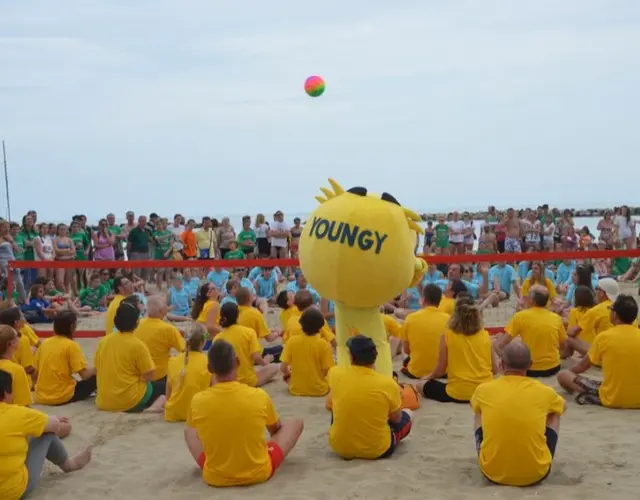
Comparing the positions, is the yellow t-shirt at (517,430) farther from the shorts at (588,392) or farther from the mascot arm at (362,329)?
the shorts at (588,392)

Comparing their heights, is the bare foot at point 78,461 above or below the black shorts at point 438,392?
below

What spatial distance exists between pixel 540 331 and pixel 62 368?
4845mm

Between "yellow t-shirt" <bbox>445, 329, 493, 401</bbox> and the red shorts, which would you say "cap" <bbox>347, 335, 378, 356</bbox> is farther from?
"yellow t-shirt" <bbox>445, 329, 493, 401</bbox>

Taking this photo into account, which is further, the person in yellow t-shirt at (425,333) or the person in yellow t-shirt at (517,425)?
the person in yellow t-shirt at (425,333)

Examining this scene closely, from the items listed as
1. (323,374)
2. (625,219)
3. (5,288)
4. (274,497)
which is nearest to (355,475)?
(274,497)

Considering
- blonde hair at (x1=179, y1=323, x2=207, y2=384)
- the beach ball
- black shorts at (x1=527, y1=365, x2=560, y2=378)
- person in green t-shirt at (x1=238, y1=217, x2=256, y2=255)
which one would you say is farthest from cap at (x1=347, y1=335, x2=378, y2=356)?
person in green t-shirt at (x1=238, y1=217, x2=256, y2=255)

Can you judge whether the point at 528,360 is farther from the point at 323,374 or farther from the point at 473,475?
the point at 323,374

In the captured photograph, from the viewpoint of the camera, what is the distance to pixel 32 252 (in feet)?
47.4

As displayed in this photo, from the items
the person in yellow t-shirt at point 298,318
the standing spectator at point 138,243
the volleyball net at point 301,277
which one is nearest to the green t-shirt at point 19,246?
the volleyball net at point 301,277

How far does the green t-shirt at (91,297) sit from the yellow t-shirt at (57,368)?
624 cm

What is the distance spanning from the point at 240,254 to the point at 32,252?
13.0ft

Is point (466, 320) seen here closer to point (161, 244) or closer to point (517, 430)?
point (517, 430)

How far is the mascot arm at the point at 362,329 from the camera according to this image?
21.1ft

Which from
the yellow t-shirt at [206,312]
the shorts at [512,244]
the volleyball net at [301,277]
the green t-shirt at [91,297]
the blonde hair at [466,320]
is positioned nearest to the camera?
the blonde hair at [466,320]
